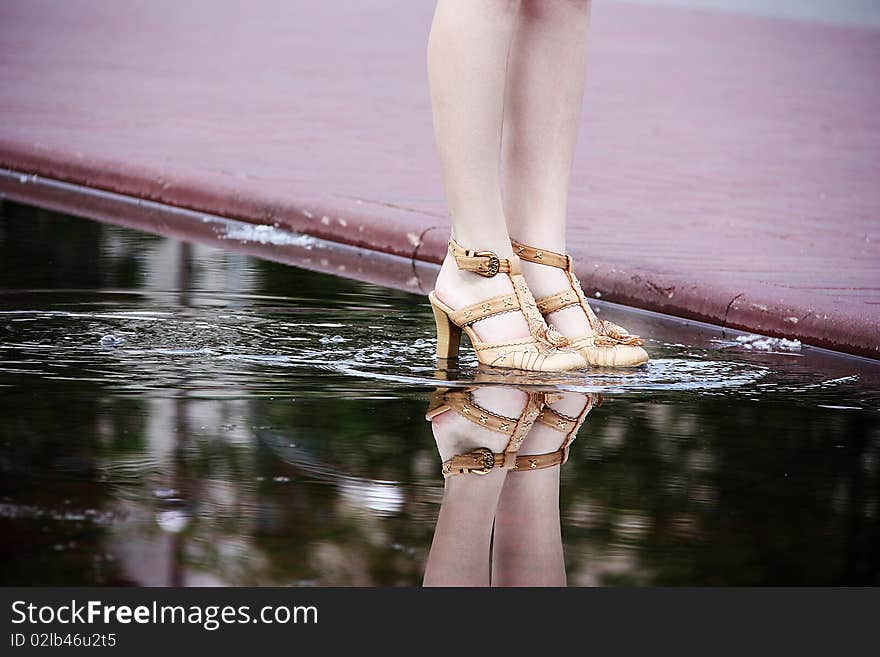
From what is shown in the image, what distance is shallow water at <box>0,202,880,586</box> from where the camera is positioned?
1950 mm

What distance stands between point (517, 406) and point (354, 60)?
10322mm

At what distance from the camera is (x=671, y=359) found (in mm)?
3383

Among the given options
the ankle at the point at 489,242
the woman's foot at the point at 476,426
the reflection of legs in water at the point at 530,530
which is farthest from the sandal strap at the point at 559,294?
the reflection of legs in water at the point at 530,530

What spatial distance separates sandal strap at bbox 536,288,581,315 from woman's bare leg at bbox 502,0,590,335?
0.01 metres

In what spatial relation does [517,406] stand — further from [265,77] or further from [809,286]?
[265,77]

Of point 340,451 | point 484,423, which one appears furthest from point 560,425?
point 340,451

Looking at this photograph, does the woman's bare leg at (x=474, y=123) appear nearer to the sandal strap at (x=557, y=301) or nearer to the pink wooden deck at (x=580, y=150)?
the sandal strap at (x=557, y=301)

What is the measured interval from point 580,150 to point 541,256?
4.28 m

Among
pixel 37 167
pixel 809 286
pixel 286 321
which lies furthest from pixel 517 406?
pixel 37 167

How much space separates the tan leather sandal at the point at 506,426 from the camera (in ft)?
7.92

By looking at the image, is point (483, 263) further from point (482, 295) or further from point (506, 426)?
point (506, 426)

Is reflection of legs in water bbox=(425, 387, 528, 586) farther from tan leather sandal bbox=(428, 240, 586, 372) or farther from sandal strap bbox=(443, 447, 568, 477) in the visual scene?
tan leather sandal bbox=(428, 240, 586, 372)

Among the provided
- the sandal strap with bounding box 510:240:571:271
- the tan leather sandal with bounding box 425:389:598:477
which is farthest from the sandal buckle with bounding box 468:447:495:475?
the sandal strap with bounding box 510:240:571:271

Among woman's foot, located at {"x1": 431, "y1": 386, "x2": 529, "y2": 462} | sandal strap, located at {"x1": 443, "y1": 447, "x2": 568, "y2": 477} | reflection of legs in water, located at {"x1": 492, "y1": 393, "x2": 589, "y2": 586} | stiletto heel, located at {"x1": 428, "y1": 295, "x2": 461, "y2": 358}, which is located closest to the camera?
reflection of legs in water, located at {"x1": 492, "y1": 393, "x2": 589, "y2": 586}
